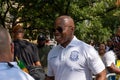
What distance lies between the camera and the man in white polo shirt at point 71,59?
4426 mm

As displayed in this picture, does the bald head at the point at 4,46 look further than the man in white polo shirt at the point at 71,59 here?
No

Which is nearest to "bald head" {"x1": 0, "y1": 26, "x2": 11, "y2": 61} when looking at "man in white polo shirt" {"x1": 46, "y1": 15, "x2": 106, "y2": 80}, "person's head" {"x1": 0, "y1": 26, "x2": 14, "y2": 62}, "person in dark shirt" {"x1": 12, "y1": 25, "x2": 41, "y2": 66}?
A: "person's head" {"x1": 0, "y1": 26, "x2": 14, "y2": 62}

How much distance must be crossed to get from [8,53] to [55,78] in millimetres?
2059

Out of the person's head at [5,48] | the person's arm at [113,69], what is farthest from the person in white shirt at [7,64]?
the person's arm at [113,69]

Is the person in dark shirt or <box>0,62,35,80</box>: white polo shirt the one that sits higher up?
<box>0,62,35,80</box>: white polo shirt

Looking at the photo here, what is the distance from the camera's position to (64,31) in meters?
4.54

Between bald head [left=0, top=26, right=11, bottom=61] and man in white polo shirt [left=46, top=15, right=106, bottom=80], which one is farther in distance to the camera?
man in white polo shirt [left=46, top=15, right=106, bottom=80]

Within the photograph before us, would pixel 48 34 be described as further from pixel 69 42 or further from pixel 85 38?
pixel 69 42

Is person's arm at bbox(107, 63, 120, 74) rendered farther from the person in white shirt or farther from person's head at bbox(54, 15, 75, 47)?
the person in white shirt

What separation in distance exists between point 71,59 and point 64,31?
0.31 meters

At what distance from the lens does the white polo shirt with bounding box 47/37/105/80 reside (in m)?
4.42

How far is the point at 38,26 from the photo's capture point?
18297mm

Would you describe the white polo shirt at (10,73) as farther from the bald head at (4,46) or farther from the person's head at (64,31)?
the person's head at (64,31)

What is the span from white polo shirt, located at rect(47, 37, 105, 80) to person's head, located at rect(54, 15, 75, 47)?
8 centimetres
